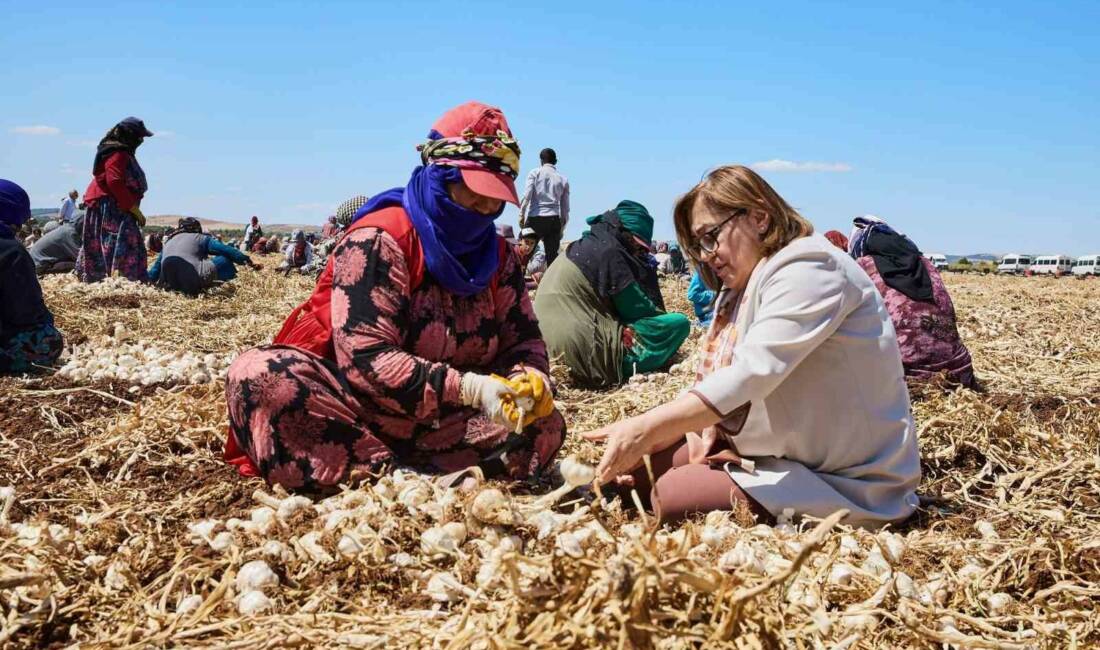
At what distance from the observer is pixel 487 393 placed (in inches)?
101

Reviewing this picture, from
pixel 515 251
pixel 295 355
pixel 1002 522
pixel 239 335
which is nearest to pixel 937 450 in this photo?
pixel 1002 522

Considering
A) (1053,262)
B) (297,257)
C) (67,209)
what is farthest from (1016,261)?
(67,209)

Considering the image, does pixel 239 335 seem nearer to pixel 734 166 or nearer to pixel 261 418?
pixel 261 418

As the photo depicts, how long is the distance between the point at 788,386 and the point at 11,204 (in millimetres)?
4639

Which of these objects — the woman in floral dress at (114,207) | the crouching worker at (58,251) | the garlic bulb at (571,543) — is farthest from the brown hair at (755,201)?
the crouching worker at (58,251)

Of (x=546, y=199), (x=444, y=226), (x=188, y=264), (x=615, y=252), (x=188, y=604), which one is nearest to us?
(x=188, y=604)

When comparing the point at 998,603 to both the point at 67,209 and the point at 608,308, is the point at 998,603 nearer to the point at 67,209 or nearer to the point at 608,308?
the point at 608,308

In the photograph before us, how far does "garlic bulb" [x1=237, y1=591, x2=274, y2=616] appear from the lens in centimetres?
192

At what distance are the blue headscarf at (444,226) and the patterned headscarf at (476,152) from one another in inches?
1.3

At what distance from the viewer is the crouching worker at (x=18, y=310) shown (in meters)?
4.93

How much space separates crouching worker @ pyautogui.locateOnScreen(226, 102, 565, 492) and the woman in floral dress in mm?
7205

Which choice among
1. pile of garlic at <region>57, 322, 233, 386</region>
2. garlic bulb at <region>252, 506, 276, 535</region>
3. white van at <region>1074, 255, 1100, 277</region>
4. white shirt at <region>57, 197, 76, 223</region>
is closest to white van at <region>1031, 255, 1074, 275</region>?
white van at <region>1074, 255, 1100, 277</region>

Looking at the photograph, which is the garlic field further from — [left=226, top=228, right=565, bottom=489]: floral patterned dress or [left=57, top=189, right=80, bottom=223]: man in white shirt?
[left=57, top=189, right=80, bottom=223]: man in white shirt

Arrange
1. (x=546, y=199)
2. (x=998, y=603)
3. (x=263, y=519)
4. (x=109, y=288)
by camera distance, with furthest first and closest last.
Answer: (x=546, y=199) → (x=109, y=288) → (x=263, y=519) → (x=998, y=603)
